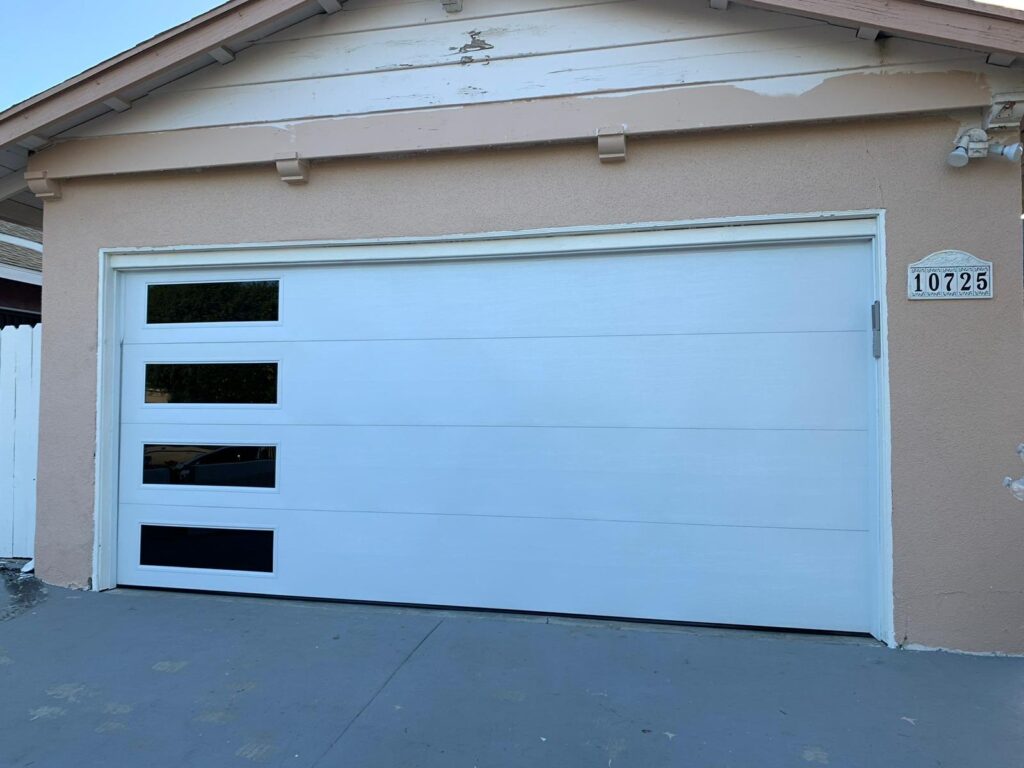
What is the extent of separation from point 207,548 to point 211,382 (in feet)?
3.91

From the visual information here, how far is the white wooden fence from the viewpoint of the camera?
500 cm

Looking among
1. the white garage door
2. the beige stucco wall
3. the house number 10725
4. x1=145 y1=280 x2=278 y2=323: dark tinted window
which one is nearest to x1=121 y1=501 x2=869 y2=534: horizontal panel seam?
the white garage door

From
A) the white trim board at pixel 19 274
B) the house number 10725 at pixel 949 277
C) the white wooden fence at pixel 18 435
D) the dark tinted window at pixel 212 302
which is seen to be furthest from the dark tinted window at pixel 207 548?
the white trim board at pixel 19 274

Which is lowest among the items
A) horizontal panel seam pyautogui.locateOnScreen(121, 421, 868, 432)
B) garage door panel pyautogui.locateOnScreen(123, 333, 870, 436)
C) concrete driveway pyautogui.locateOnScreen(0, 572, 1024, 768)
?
concrete driveway pyautogui.locateOnScreen(0, 572, 1024, 768)

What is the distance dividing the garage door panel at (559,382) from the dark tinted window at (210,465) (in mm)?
219

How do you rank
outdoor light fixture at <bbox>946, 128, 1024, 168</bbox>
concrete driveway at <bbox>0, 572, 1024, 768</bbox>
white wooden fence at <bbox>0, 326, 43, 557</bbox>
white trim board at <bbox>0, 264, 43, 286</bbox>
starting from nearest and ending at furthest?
concrete driveway at <bbox>0, 572, 1024, 768</bbox> < outdoor light fixture at <bbox>946, 128, 1024, 168</bbox> < white wooden fence at <bbox>0, 326, 43, 557</bbox> < white trim board at <bbox>0, 264, 43, 286</bbox>

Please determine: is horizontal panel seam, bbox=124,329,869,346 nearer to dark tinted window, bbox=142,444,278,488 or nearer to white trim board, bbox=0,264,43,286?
dark tinted window, bbox=142,444,278,488

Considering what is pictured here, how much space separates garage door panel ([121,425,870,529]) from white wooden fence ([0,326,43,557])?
108 centimetres

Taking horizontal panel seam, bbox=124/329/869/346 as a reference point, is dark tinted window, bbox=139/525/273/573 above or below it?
below

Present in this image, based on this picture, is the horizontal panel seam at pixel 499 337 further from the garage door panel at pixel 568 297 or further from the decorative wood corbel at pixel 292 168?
the decorative wood corbel at pixel 292 168

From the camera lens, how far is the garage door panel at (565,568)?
3.77m

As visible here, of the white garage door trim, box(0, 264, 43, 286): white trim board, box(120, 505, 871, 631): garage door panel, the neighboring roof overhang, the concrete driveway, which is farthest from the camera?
box(0, 264, 43, 286): white trim board

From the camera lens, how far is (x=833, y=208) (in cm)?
371

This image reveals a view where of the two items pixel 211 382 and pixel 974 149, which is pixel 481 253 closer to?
pixel 211 382
